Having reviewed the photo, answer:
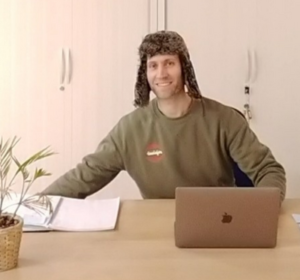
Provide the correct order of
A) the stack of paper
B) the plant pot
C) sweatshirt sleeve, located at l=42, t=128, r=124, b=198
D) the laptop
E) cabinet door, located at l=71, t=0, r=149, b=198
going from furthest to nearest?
1. cabinet door, located at l=71, t=0, r=149, b=198
2. sweatshirt sleeve, located at l=42, t=128, r=124, b=198
3. the stack of paper
4. the laptop
5. the plant pot

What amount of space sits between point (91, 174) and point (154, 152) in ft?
0.73

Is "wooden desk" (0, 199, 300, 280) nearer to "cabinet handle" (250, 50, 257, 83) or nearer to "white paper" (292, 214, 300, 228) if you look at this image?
"white paper" (292, 214, 300, 228)

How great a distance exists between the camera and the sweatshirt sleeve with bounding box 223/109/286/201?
206 cm

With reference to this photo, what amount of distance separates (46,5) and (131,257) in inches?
76.6

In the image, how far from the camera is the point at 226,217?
1.52 meters

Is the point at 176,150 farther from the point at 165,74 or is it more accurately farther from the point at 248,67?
the point at 248,67

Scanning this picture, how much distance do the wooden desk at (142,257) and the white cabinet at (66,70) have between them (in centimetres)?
153

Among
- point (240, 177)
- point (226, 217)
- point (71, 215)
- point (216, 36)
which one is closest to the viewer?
point (226, 217)

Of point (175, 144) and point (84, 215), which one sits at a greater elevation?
point (175, 144)

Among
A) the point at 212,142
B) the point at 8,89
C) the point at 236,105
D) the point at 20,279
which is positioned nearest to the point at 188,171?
the point at 212,142

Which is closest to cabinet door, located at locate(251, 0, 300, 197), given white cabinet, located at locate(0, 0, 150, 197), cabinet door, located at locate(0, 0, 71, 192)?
white cabinet, located at locate(0, 0, 150, 197)

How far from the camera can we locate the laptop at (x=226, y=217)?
4.99ft

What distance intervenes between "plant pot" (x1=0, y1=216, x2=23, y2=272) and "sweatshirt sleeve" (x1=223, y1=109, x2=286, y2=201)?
901 millimetres

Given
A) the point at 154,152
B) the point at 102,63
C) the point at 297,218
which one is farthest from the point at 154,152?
the point at 102,63
